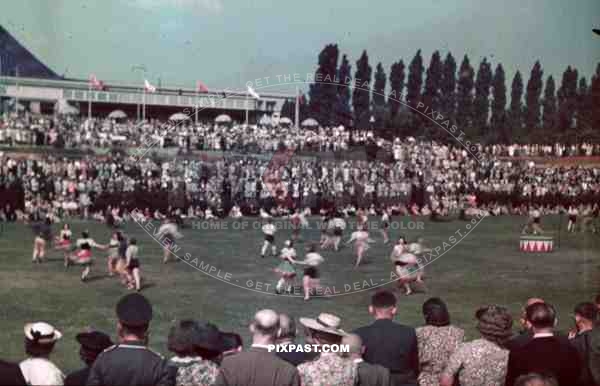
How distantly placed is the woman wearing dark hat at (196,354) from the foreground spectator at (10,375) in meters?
0.97

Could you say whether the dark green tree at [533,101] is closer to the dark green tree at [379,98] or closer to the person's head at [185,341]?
the dark green tree at [379,98]

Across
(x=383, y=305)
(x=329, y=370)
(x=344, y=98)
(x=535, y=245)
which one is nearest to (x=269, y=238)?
(x=535, y=245)

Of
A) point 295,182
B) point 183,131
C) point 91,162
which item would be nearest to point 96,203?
point 91,162

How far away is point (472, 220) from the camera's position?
34.5 m

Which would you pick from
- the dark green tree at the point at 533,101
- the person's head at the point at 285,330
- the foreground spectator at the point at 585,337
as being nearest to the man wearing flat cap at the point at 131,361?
the person's head at the point at 285,330

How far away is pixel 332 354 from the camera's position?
5.80 m

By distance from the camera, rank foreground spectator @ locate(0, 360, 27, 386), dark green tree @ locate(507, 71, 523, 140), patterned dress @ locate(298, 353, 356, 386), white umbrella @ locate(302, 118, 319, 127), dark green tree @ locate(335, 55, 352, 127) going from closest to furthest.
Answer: foreground spectator @ locate(0, 360, 27, 386), patterned dress @ locate(298, 353, 356, 386), dark green tree @ locate(335, 55, 352, 127), white umbrella @ locate(302, 118, 319, 127), dark green tree @ locate(507, 71, 523, 140)

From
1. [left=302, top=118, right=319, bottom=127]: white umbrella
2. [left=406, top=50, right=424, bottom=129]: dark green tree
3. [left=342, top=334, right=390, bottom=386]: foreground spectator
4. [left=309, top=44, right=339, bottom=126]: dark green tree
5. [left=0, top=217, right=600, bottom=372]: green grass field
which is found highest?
[left=406, top=50, right=424, bottom=129]: dark green tree

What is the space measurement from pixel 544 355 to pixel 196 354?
2331 millimetres

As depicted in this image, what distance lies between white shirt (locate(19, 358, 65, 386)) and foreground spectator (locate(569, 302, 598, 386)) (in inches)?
139

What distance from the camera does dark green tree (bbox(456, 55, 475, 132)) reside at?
33438mm

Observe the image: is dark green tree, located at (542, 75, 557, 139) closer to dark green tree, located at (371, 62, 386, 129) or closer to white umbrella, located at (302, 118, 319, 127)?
→ dark green tree, located at (371, 62, 386, 129)

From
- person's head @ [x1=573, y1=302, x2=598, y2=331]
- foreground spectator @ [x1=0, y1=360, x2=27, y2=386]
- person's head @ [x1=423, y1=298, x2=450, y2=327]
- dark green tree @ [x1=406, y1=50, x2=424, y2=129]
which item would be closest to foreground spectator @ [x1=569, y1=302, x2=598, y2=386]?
person's head @ [x1=573, y1=302, x2=598, y2=331]

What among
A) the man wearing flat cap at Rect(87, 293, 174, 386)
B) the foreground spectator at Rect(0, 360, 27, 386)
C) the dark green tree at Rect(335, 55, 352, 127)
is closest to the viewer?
the foreground spectator at Rect(0, 360, 27, 386)
